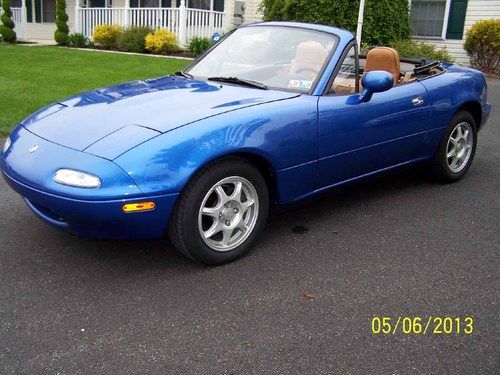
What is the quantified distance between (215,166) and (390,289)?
122 centimetres

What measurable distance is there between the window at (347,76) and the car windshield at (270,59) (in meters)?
0.15

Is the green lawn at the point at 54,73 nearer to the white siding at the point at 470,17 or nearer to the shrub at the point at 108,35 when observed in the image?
the shrub at the point at 108,35

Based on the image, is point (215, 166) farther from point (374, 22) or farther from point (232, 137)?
point (374, 22)

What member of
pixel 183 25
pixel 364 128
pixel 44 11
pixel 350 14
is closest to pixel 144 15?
pixel 183 25

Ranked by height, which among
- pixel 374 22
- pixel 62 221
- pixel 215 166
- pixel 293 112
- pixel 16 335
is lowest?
pixel 16 335

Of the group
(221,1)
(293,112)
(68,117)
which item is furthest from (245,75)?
(221,1)

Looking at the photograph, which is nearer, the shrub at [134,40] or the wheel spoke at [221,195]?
the wheel spoke at [221,195]

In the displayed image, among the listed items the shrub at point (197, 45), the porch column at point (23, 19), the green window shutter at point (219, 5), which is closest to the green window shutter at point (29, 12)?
the porch column at point (23, 19)

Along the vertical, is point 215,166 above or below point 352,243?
above

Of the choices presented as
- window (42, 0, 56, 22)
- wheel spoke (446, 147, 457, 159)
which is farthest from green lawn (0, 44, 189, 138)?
window (42, 0, 56, 22)

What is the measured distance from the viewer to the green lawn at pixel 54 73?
8.05m

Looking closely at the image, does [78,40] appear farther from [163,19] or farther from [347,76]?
[347,76]

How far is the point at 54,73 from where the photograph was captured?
11102 mm

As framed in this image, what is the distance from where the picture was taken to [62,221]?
2.97 metres
